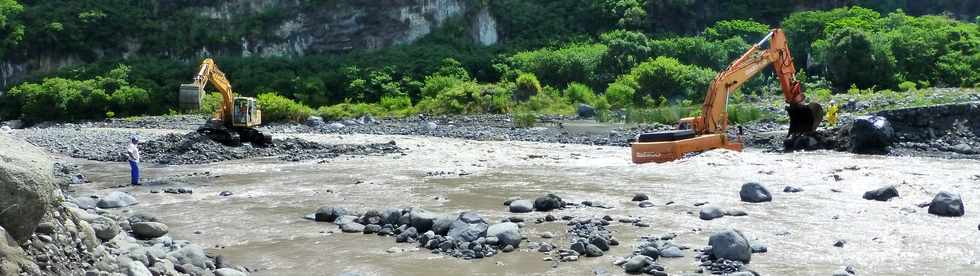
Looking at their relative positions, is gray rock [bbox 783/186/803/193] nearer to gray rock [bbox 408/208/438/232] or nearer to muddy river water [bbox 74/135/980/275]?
muddy river water [bbox 74/135/980/275]

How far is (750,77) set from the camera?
24500mm

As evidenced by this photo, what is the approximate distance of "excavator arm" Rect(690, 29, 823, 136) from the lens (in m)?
23.3

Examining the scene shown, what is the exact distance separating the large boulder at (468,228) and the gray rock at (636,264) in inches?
93.7

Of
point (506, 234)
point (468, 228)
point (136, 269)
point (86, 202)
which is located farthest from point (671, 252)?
point (86, 202)

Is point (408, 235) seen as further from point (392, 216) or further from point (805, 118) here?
point (805, 118)

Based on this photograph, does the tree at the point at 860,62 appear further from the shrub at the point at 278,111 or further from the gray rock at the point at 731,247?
the gray rock at the point at 731,247

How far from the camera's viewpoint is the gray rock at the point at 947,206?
13156mm

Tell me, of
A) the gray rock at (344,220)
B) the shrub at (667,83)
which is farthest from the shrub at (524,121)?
the gray rock at (344,220)

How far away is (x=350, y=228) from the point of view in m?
13.2

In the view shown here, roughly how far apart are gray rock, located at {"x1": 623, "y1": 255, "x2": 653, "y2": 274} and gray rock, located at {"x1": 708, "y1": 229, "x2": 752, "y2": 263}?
825mm

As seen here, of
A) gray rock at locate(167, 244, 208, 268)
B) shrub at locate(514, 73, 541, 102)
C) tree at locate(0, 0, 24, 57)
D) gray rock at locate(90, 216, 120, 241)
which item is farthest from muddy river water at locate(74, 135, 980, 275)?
tree at locate(0, 0, 24, 57)

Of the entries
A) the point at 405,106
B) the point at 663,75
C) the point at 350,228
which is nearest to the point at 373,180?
the point at 350,228

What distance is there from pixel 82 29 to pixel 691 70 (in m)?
50.4

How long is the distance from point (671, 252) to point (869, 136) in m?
14.5
